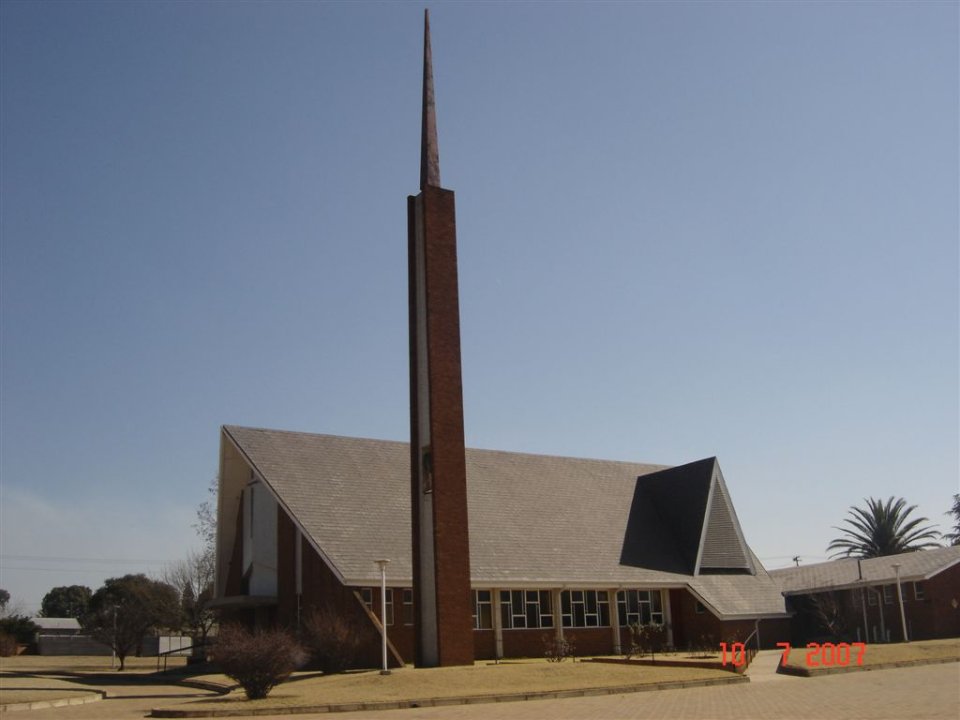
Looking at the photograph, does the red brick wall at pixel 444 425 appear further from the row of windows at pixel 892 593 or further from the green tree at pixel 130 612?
the green tree at pixel 130 612

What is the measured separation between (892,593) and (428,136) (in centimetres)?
2812

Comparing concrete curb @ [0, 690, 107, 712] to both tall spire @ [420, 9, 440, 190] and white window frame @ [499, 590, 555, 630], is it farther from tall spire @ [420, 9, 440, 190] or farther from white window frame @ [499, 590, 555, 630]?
tall spire @ [420, 9, 440, 190]

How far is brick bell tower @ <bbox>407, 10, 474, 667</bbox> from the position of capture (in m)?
28.0

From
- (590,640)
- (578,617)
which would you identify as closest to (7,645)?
(578,617)

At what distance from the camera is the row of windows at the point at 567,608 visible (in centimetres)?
3472

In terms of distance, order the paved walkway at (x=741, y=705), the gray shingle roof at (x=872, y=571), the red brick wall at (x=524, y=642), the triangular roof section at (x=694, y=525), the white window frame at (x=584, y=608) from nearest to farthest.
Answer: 1. the paved walkway at (x=741, y=705)
2. the red brick wall at (x=524, y=642)
3. the white window frame at (x=584, y=608)
4. the gray shingle roof at (x=872, y=571)
5. the triangular roof section at (x=694, y=525)

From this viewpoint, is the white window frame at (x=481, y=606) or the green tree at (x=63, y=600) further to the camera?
the green tree at (x=63, y=600)

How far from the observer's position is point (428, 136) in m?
32.0

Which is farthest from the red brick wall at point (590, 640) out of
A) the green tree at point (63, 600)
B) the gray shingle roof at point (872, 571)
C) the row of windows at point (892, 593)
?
the green tree at point (63, 600)

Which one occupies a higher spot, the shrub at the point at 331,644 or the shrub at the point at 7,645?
the shrub at the point at 331,644

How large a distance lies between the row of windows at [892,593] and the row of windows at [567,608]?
1057cm

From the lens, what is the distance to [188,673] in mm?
35562

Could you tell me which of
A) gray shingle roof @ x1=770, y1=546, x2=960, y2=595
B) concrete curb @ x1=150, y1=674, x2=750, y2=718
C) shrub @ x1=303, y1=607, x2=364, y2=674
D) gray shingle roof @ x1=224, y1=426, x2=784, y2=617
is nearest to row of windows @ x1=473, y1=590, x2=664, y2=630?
gray shingle roof @ x1=224, y1=426, x2=784, y2=617

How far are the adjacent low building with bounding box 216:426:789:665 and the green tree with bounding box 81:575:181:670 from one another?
7437mm
